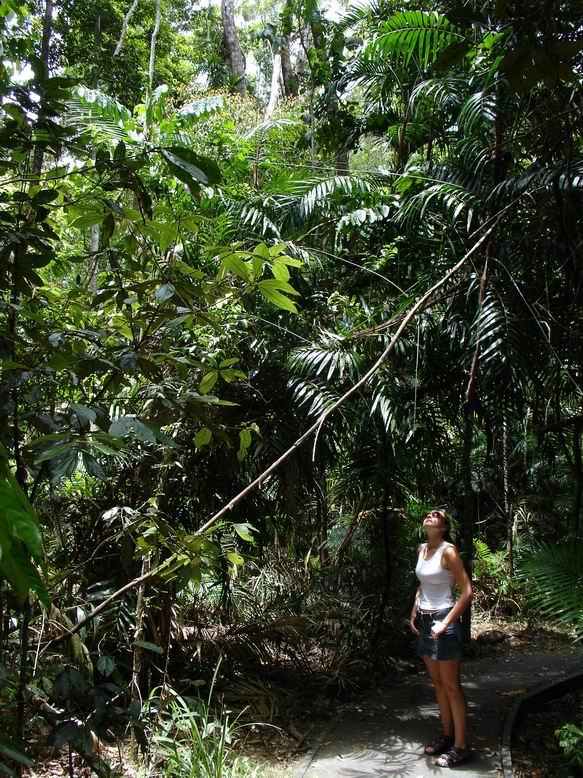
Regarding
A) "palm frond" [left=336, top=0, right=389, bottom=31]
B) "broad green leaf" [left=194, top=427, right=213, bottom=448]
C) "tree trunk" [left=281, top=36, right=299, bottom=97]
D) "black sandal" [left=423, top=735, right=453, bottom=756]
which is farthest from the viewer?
"tree trunk" [left=281, top=36, right=299, bottom=97]

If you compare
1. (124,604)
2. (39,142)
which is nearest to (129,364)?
(39,142)

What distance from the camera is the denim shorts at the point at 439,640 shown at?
13.3 ft

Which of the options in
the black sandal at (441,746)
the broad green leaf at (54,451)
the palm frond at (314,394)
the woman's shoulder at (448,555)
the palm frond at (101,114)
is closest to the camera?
the broad green leaf at (54,451)

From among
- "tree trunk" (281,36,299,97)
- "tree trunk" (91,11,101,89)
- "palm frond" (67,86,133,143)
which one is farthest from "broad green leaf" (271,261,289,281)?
"tree trunk" (91,11,101,89)

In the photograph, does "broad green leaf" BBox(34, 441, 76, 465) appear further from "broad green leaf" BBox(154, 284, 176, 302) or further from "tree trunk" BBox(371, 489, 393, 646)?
"tree trunk" BBox(371, 489, 393, 646)

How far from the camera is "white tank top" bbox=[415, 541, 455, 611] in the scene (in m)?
4.15

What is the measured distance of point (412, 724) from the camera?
4777 mm

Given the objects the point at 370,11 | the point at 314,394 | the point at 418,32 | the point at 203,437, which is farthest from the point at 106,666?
the point at 370,11

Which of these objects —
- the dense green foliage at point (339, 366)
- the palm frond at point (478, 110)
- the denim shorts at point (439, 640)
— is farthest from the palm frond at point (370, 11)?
the denim shorts at point (439, 640)

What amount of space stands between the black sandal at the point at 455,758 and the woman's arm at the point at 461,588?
0.74 m

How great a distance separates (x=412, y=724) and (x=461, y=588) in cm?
139

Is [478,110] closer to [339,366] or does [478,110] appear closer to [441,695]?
[339,366]

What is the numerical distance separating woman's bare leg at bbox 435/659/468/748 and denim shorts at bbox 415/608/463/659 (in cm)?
5

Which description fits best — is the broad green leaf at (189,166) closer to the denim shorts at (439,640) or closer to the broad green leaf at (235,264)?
the broad green leaf at (235,264)
